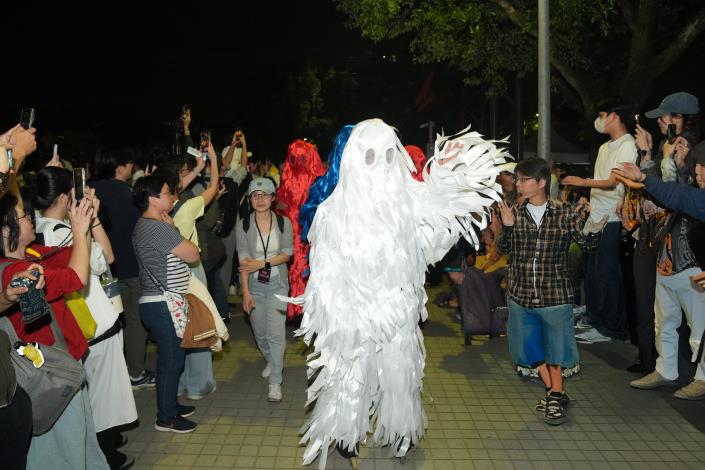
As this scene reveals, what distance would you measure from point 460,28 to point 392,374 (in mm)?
10156

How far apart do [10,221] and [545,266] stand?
3704 mm

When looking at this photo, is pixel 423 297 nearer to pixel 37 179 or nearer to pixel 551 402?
pixel 551 402

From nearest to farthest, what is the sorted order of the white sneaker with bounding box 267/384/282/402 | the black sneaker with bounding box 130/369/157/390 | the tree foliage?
the white sneaker with bounding box 267/384/282/402, the black sneaker with bounding box 130/369/157/390, the tree foliage

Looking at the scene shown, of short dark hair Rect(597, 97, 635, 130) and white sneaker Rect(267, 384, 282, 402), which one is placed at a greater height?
short dark hair Rect(597, 97, 635, 130)

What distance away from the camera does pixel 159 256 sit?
15.6 ft

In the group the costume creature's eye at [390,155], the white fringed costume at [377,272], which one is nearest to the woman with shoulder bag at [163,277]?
the white fringed costume at [377,272]

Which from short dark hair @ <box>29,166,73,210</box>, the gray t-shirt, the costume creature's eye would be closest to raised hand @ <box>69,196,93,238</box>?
short dark hair @ <box>29,166,73,210</box>

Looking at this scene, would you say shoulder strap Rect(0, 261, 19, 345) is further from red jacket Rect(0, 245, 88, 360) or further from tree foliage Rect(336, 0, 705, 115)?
tree foliage Rect(336, 0, 705, 115)

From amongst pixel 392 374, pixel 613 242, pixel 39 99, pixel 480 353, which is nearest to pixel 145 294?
pixel 392 374

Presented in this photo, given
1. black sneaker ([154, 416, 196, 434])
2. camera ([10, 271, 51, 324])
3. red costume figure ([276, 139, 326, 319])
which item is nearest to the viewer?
camera ([10, 271, 51, 324])

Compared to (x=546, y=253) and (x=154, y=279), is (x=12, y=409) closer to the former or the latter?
(x=154, y=279)

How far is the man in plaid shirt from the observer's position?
516 centimetres

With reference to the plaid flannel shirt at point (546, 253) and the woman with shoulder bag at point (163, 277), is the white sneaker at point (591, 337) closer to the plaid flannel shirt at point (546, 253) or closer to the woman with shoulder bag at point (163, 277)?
the plaid flannel shirt at point (546, 253)

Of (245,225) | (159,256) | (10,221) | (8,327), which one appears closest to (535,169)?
(245,225)
